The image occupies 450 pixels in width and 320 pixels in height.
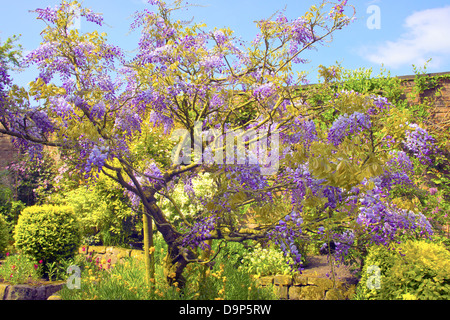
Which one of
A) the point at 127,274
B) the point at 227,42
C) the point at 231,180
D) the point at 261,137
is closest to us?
the point at 231,180

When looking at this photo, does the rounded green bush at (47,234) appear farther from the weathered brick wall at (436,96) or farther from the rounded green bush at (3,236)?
the weathered brick wall at (436,96)

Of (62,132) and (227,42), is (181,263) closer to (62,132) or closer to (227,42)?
(62,132)

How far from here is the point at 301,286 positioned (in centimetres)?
634

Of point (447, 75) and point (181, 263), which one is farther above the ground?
point (447, 75)

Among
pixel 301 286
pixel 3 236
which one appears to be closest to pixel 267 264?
pixel 301 286

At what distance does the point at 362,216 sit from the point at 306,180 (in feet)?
2.60

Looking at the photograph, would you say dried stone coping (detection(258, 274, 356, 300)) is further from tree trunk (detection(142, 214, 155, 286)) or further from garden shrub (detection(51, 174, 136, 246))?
garden shrub (detection(51, 174, 136, 246))

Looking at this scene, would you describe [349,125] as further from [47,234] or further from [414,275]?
[47,234]

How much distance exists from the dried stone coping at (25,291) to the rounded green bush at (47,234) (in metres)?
0.82

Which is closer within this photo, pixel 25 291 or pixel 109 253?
pixel 25 291

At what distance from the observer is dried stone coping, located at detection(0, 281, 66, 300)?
6.27 m

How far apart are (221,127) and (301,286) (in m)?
3.43

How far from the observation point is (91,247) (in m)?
8.83

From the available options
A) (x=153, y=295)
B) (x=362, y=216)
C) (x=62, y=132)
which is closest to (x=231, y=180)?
(x=362, y=216)
